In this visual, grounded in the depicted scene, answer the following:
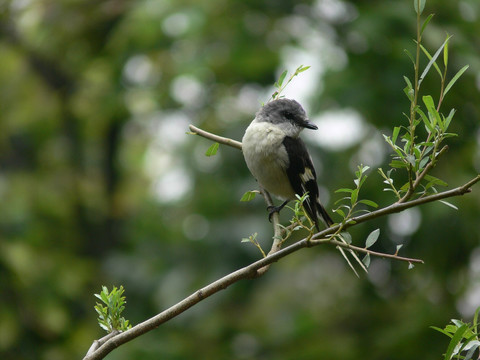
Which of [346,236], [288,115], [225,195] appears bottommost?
[225,195]

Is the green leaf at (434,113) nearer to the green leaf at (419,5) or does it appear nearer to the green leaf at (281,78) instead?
the green leaf at (419,5)

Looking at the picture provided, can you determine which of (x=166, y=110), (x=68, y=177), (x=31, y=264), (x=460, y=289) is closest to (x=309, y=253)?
(x=460, y=289)

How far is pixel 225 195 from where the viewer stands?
7.82 m

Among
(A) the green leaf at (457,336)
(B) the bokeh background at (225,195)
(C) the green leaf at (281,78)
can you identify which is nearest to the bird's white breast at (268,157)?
(C) the green leaf at (281,78)

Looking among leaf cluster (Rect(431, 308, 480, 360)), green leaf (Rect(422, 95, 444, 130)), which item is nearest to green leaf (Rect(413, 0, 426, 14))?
green leaf (Rect(422, 95, 444, 130))

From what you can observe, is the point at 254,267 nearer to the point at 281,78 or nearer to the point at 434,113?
the point at 434,113

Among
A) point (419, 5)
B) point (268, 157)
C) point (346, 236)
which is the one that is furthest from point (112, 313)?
point (268, 157)

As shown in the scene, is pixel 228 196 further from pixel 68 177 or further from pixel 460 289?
pixel 68 177

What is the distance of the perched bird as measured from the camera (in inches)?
141

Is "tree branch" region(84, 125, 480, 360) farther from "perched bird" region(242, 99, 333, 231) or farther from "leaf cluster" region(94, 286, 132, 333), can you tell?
"perched bird" region(242, 99, 333, 231)

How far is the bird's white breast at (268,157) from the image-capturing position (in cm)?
356

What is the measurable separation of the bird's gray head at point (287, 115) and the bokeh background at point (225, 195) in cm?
232

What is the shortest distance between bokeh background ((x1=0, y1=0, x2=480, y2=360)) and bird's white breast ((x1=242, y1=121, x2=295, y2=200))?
8.31 feet

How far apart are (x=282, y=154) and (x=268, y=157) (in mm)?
142
